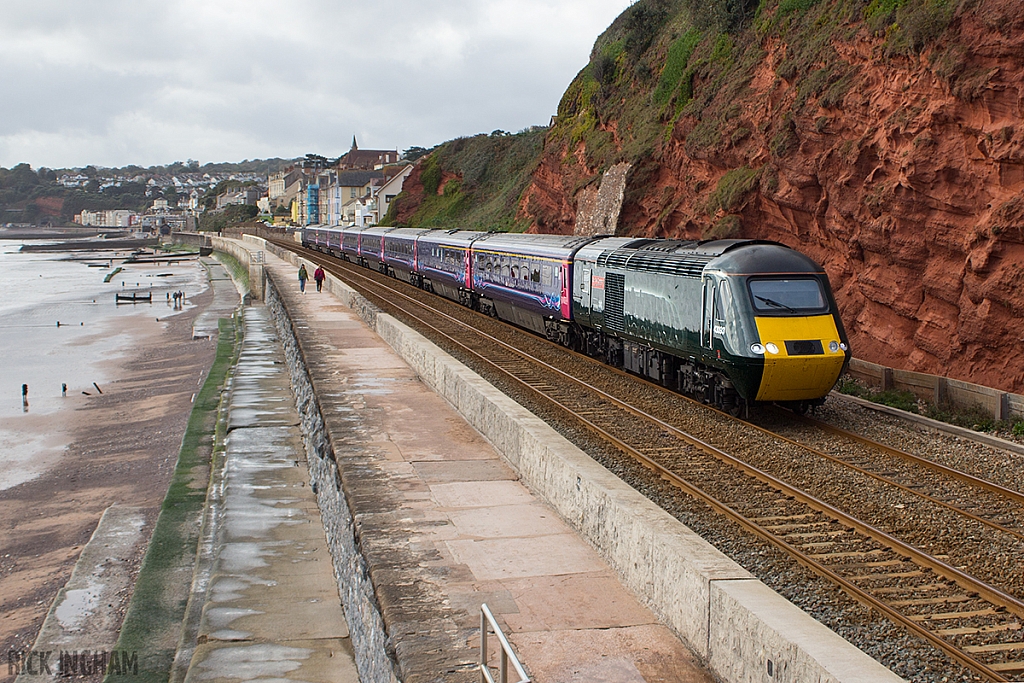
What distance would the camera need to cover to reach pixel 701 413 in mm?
15344

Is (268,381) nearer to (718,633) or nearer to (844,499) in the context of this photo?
(844,499)

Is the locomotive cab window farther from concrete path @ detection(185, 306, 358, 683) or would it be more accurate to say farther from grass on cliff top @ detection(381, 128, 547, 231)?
grass on cliff top @ detection(381, 128, 547, 231)

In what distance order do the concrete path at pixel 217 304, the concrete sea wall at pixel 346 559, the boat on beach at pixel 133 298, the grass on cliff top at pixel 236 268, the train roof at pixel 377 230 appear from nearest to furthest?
the concrete sea wall at pixel 346 559 < the concrete path at pixel 217 304 < the train roof at pixel 377 230 < the boat on beach at pixel 133 298 < the grass on cliff top at pixel 236 268

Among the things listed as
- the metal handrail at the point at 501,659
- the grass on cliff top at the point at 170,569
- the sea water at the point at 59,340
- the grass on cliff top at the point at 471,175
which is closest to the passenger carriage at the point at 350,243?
the grass on cliff top at the point at 471,175

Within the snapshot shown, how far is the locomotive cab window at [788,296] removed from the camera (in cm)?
1420

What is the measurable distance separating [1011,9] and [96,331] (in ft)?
148

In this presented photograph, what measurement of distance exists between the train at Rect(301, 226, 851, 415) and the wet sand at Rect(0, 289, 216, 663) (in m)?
9.70

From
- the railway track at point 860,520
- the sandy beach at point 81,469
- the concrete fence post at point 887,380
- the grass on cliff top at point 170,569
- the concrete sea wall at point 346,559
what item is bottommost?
the sandy beach at point 81,469

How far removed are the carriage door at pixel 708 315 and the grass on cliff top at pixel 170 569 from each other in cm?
859

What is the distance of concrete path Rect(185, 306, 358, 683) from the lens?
8453mm

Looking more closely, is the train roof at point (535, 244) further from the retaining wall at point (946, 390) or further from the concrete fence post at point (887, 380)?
the concrete fence post at point (887, 380)

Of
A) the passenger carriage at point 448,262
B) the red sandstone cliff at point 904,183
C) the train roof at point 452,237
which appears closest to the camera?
the red sandstone cliff at point 904,183

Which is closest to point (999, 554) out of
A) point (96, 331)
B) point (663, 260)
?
point (663, 260)

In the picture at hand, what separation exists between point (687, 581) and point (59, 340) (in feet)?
150
